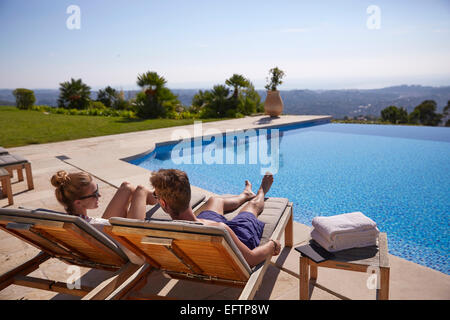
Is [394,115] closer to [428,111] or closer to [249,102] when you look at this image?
[428,111]

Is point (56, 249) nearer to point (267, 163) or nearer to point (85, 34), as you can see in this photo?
point (267, 163)

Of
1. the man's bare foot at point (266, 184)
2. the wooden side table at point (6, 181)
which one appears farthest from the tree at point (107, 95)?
the man's bare foot at point (266, 184)

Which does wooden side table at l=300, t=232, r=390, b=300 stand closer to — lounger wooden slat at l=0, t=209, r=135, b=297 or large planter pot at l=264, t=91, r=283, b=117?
lounger wooden slat at l=0, t=209, r=135, b=297

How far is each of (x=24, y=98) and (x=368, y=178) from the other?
721 inches

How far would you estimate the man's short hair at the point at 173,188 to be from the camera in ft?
5.67

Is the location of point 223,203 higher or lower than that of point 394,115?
lower

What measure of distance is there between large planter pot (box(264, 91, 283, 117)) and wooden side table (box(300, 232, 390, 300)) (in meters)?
10.4

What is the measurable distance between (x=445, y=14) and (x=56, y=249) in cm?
810

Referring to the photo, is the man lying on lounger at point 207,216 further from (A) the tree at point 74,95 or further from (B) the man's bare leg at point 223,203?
(A) the tree at point 74,95

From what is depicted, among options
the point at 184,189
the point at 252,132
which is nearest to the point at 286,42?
the point at 252,132

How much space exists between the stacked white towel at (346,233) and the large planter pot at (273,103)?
10399mm

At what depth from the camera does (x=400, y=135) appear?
956 centimetres

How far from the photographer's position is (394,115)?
57.5 ft

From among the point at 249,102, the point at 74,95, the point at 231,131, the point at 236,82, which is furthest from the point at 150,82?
the point at 74,95
